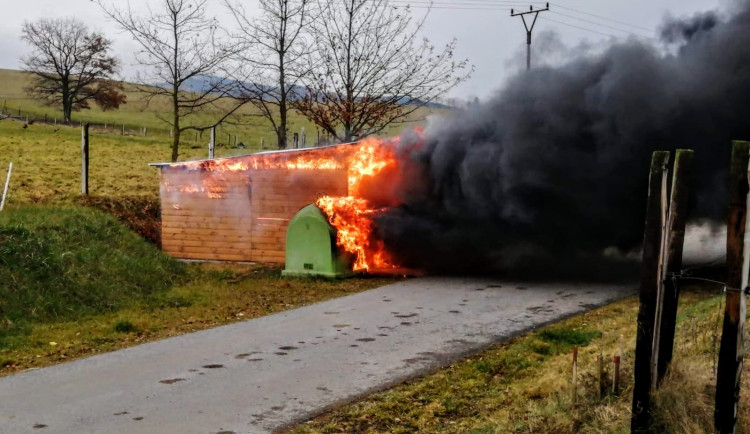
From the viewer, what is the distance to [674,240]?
5.25 m

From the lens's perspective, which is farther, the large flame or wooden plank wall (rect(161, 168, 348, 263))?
wooden plank wall (rect(161, 168, 348, 263))

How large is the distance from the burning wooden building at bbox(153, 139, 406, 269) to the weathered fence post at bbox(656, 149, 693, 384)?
1028 cm


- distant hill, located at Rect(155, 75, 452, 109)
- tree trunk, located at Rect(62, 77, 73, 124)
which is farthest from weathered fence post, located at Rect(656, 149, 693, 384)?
tree trunk, located at Rect(62, 77, 73, 124)

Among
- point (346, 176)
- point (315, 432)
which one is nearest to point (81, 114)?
point (346, 176)

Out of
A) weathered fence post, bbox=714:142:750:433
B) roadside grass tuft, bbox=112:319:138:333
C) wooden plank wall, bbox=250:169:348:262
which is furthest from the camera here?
wooden plank wall, bbox=250:169:348:262

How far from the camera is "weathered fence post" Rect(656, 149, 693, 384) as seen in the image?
17.1 ft

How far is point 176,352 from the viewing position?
8898 millimetres

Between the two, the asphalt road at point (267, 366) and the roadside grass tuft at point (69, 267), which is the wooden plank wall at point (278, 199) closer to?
the roadside grass tuft at point (69, 267)

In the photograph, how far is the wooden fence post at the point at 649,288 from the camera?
5320 mm

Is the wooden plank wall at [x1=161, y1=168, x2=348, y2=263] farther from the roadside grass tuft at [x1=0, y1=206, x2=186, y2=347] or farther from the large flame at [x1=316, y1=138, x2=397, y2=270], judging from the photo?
the roadside grass tuft at [x1=0, y1=206, x2=186, y2=347]

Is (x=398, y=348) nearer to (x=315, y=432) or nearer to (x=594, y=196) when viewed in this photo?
(x=315, y=432)

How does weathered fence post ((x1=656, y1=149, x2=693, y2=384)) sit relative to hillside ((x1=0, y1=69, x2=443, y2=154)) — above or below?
below

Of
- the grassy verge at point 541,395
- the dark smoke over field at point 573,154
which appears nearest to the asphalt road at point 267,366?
the grassy verge at point 541,395

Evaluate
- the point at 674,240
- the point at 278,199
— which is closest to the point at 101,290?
the point at 278,199
